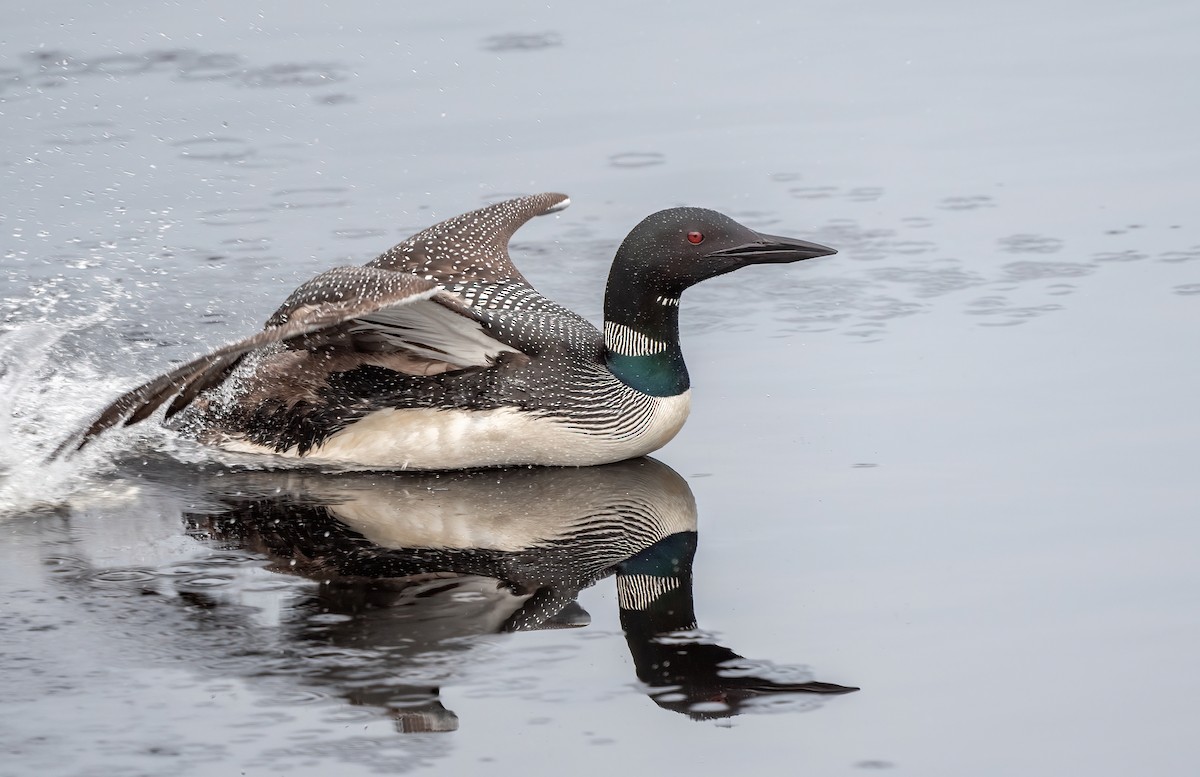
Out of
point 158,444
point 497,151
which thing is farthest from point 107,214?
point 158,444

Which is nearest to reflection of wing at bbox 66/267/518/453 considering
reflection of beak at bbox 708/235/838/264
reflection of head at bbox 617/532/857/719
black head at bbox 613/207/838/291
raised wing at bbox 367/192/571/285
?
black head at bbox 613/207/838/291

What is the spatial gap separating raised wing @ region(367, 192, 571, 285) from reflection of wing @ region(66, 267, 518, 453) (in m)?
0.72

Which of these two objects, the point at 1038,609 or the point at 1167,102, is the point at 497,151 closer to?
the point at 1167,102

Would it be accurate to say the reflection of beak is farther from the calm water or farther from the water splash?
the water splash

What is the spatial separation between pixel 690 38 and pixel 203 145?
3.20 m

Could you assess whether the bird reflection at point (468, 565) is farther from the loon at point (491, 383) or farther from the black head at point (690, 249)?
the black head at point (690, 249)

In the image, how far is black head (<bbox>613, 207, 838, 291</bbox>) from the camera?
7.19 metres

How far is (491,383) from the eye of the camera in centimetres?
713

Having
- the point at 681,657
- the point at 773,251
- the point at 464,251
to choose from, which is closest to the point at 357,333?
the point at 464,251

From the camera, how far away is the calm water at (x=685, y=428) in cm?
498

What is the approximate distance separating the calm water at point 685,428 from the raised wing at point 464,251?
1.91ft

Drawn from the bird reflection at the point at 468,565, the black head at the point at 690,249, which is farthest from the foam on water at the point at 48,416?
the black head at the point at 690,249

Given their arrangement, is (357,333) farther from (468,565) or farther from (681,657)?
(681,657)

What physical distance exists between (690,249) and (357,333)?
50.0 inches
